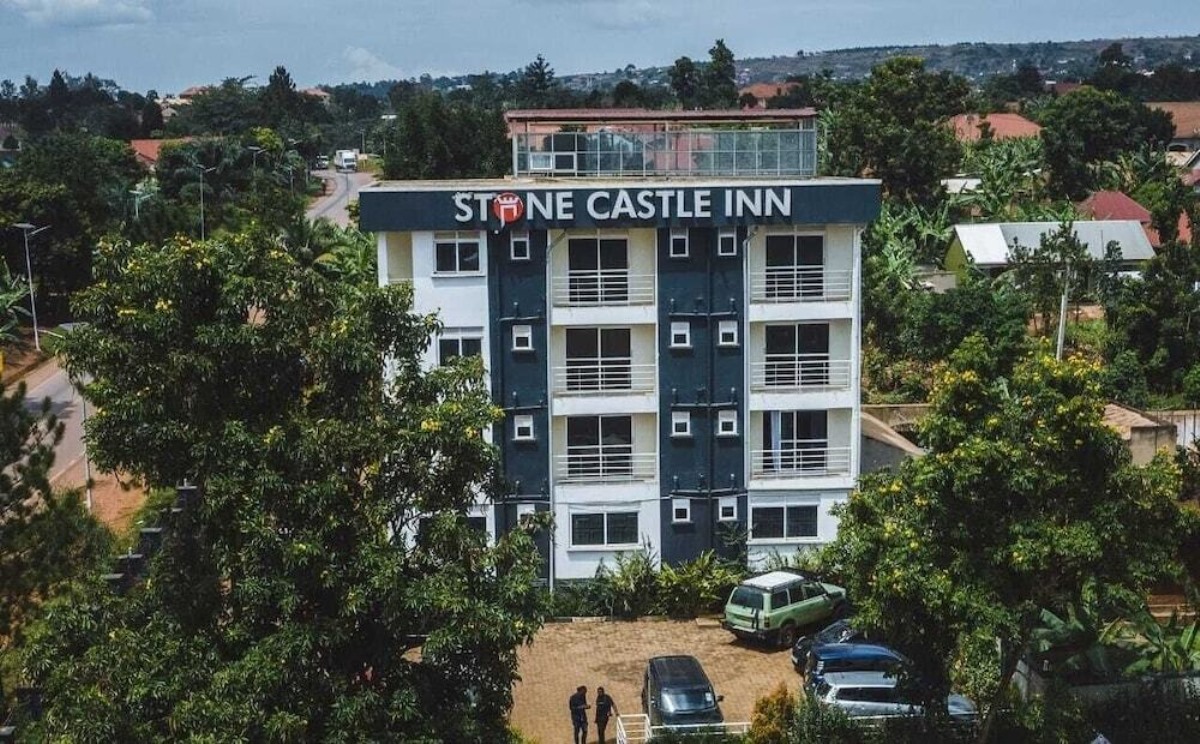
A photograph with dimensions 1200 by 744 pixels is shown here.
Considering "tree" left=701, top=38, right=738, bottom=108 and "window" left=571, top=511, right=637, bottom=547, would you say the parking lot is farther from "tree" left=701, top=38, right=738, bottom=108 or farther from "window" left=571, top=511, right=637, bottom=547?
"tree" left=701, top=38, right=738, bottom=108

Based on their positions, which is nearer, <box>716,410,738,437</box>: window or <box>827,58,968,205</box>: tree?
<box>716,410,738,437</box>: window

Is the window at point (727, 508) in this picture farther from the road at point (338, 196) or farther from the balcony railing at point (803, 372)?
the road at point (338, 196)

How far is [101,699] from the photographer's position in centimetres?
Answer: 1560

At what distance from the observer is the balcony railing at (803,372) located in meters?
34.7

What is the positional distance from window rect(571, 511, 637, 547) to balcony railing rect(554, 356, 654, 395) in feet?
9.94

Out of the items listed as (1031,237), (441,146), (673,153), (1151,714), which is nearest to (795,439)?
(673,153)

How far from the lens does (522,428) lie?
33781 millimetres

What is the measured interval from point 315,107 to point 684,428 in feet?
510

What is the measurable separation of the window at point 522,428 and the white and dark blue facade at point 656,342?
0.03 meters

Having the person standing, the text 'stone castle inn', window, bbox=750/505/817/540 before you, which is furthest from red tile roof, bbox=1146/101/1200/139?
the person standing

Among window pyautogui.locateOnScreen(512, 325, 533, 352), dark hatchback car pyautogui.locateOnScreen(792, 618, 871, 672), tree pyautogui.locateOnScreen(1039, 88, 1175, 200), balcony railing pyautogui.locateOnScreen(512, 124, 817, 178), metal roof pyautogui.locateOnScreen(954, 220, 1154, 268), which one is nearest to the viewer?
dark hatchback car pyautogui.locateOnScreen(792, 618, 871, 672)

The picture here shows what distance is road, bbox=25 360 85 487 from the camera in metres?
44.2

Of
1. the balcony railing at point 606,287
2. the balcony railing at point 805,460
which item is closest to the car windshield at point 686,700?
the balcony railing at point 805,460

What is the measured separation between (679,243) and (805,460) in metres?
6.25
